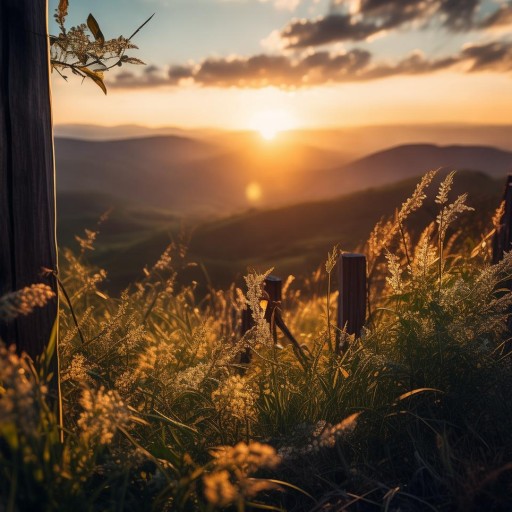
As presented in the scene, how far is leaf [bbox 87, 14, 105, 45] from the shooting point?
263cm

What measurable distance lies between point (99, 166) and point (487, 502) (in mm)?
137864

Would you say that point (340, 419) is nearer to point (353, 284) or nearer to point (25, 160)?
point (353, 284)

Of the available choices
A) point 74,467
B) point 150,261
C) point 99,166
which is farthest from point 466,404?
point 99,166

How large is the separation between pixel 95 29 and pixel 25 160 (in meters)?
0.74

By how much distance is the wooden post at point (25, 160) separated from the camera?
2.31 m

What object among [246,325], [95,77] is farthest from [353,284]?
[95,77]

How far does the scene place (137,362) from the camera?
11.5ft

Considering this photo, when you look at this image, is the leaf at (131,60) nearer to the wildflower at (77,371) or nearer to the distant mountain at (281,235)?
the wildflower at (77,371)

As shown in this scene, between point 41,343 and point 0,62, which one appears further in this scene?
point 41,343

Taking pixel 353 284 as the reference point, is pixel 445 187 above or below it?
above

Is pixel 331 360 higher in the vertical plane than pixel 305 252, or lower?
higher

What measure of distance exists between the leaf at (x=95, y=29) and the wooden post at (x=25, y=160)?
0.28 metres

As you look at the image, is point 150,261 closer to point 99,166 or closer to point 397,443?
point 397,443

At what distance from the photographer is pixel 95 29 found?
8.68 feet
